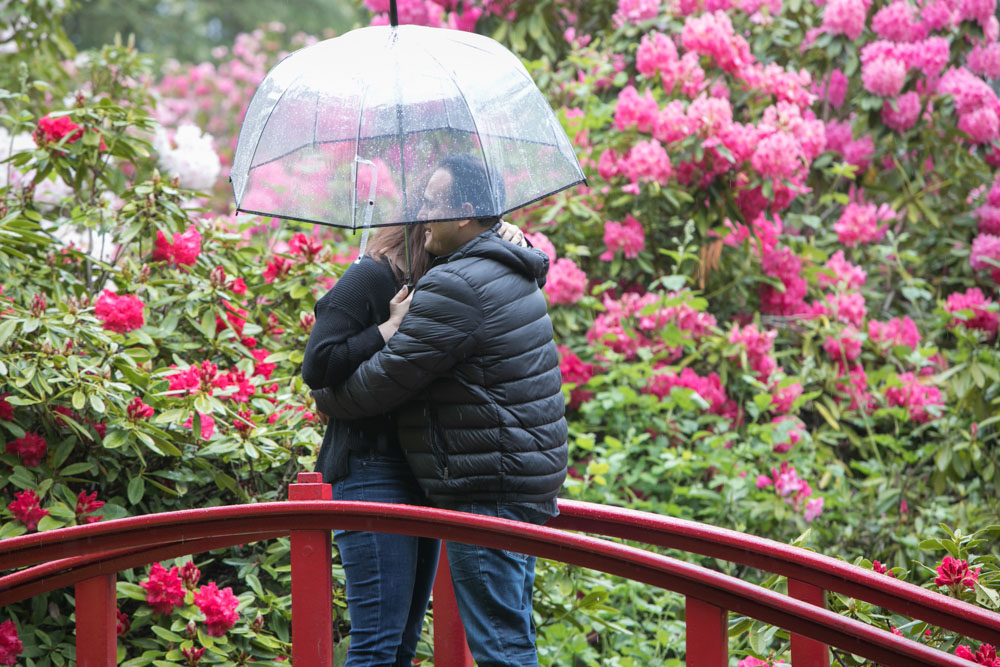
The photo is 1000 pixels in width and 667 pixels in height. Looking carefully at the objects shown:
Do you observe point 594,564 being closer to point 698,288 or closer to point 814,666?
point 814,666

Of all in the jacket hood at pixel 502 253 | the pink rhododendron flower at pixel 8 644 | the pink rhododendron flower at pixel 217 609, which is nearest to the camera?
the jacket hood at pixel 502 253

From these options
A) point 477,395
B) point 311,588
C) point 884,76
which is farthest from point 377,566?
point 884,76

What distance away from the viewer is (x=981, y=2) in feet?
17.3

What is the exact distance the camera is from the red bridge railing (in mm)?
1893

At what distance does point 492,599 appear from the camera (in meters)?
2.32

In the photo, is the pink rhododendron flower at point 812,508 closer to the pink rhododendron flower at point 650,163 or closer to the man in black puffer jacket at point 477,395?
the pink rhododendron flower at point 650,163

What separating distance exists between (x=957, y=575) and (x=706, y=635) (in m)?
0.97

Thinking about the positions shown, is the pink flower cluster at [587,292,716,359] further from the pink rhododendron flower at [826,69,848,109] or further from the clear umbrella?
the clear umbrella

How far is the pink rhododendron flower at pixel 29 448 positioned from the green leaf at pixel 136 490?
0.30 m

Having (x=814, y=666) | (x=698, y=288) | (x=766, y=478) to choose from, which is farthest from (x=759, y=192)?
(x=814, y=666)

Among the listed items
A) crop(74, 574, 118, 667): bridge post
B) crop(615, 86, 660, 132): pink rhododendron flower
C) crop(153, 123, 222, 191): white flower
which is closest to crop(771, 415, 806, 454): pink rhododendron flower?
crop(615, 86, 660, 132): pink rhododendron flower

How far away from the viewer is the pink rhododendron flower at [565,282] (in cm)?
474

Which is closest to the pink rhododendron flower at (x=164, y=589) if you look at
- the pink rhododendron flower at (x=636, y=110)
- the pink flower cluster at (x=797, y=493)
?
the pink flower cluster at (x=797, y=493)

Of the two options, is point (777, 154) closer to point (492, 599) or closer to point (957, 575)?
point (957, 575)
